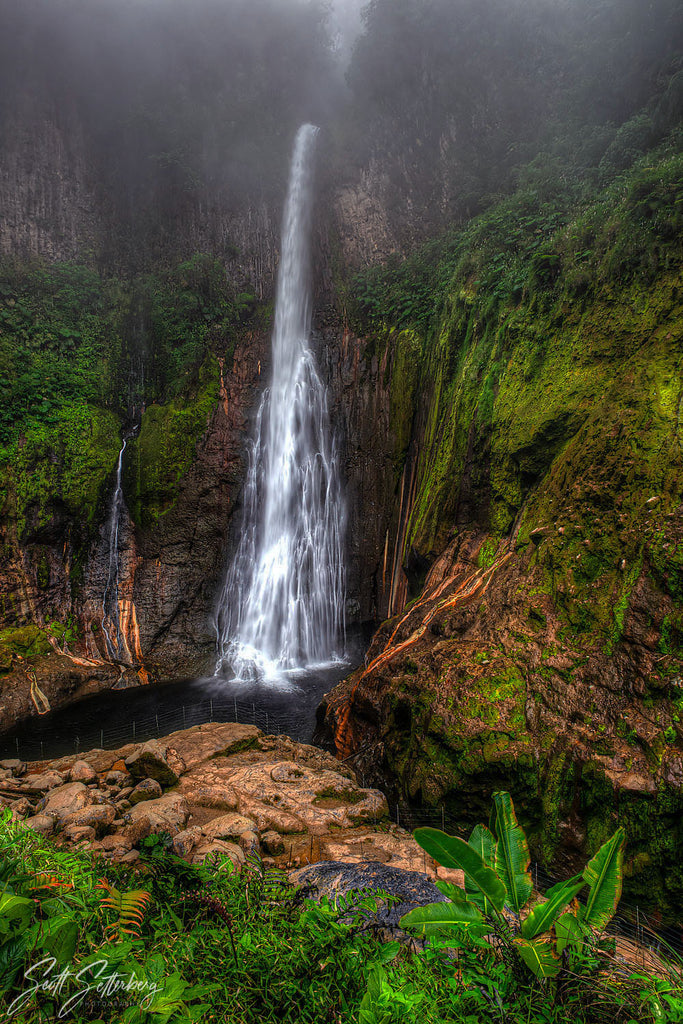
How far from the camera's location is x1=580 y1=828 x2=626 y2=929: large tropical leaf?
1.59m

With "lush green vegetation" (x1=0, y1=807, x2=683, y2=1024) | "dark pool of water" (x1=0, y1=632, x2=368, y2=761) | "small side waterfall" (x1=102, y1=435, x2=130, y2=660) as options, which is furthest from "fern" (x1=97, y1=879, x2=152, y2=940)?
"small side waterfall" (x1=102, y1=435, x2=130, y2=660)

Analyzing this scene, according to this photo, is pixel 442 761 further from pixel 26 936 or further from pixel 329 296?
pixel 329 296

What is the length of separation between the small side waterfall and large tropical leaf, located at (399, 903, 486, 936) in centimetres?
1154

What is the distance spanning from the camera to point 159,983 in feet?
4.65

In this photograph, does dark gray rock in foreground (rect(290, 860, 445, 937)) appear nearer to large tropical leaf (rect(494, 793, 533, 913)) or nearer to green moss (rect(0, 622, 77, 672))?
large tropical leaf (rect(494, 793, 533, 913))

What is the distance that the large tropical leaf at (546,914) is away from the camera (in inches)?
59.1

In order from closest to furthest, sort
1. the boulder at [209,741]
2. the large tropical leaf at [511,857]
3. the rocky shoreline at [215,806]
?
1. the large tropical leaf at [511,857]
2. the rocky shoreline at [215,806]
3. the boulder at [209,741]

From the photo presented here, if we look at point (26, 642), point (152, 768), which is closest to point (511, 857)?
point (152, 768)

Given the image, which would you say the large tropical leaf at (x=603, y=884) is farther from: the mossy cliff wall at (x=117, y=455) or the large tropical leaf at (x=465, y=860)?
the mossy cliff wall at (x=117, y=455)

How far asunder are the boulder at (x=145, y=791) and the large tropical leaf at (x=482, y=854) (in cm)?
354

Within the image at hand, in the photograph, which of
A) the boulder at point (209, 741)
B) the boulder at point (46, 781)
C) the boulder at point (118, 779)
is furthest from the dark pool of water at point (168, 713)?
the boulder at point (118, 779)

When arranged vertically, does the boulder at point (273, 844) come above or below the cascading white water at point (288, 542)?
below

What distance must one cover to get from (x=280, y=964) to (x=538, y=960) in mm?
973

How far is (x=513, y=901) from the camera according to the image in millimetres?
1670
